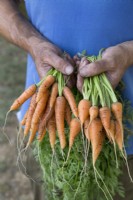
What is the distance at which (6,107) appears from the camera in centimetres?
365

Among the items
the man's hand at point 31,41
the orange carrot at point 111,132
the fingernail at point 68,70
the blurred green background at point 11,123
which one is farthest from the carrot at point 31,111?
the blurred green background at point 11,123

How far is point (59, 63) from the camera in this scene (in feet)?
5.01

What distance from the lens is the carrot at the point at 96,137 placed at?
1.53 metres

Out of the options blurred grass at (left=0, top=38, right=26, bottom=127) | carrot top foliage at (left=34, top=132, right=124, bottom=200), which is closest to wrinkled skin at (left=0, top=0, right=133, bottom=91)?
carrot top foliage at (left=34, top=132, right=124, bottom=200)

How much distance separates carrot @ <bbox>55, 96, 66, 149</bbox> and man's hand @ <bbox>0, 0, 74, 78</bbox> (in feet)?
0.41

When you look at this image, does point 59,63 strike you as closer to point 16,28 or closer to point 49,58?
point 49,58

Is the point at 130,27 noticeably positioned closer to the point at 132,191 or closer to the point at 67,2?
the point at 67,2

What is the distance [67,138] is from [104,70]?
366 mm

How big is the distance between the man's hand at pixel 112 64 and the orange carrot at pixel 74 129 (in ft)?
0.41

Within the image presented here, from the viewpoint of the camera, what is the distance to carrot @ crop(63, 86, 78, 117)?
1.55 metres

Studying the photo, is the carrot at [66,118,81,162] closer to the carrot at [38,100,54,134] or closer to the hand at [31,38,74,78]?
the carrot at [38,100,54,134]

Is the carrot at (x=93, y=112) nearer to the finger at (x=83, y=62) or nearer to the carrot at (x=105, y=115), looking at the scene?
the carrot at (x=105, y=115)

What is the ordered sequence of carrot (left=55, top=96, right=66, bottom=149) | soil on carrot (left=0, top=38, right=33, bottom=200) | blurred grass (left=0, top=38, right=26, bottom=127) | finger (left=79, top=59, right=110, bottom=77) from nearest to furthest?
finger (left=79, top=59, right=110, bottom=77), carrot (left=55, top=96, right=66, bottom=149), soil on carrot (left=0, top=38, right=33, bottom=200), blurred grass (left=0, top=38, right=26, bottom=127)

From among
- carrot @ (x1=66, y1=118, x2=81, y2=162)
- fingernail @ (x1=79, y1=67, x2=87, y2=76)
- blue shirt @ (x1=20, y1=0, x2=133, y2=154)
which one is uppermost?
blue shirt @ (x1=20, y1=0, x2=133, y2=154)
